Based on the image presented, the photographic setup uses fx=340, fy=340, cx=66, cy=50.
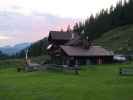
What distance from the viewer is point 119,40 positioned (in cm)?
12325

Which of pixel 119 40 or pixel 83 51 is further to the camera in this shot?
pixel 119 40

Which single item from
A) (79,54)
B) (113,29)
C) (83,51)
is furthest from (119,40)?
(79,54)

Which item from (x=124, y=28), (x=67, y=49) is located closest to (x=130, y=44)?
(x=124, y=28)

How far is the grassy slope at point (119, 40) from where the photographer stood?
10519 cm

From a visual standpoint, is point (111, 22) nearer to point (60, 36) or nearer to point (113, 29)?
point (113, 29)

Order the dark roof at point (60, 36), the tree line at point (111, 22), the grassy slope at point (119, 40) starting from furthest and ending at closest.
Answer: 1. the tree line at point (111, 22)
2. the grassy slope at point (119, 40)
3. the dark roof at point (60, 36)

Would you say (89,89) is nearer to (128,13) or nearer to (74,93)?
(74,93)

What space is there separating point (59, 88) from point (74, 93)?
3361mm

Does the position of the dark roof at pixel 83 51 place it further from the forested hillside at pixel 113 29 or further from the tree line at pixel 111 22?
the tree line at pixel 111 22

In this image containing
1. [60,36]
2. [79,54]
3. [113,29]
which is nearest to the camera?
[79,54]

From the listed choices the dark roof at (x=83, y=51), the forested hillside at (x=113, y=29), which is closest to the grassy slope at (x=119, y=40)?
the forested hillside at (x=113, y=29)

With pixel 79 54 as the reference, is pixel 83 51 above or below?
above

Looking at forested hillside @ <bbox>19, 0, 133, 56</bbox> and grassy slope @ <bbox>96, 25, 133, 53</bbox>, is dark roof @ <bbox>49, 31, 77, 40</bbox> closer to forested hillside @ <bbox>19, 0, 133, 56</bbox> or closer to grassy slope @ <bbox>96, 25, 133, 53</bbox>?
grassy slope @ <bbox>96, 25, 133, 53</bbox>

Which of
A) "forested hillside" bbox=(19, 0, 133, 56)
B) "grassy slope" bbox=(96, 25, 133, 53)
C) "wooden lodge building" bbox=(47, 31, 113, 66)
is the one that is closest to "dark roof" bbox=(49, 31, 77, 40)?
"wooden lodge building" bbox=(47, 31, 113, 66)
